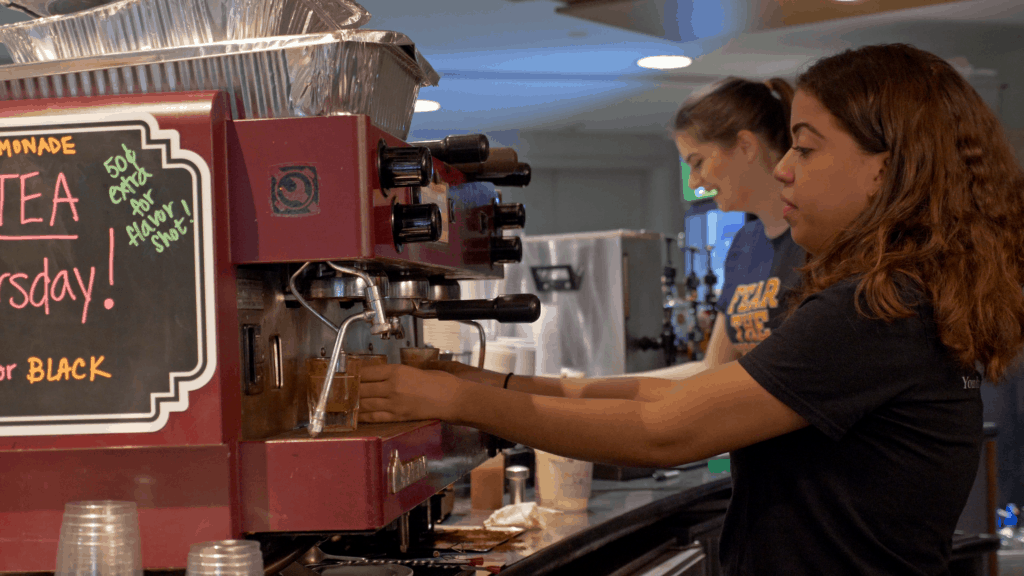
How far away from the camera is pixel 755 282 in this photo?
2354 millimetres

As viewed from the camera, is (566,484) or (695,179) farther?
(695,179)

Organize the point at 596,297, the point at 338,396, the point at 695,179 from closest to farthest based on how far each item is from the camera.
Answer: the point at 338,396 → the point at 695,179 → the point at 596,297

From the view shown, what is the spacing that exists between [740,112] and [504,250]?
40.1 inches

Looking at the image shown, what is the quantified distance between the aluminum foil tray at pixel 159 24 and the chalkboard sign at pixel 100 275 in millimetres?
146

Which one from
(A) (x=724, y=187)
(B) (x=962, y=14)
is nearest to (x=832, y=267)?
(A) (x=724, y=187)

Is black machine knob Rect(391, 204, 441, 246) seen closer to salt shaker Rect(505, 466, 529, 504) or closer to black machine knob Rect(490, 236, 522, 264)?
black machine knob Rect(490, 236, 522, 264)

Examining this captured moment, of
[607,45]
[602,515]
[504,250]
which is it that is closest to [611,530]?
[602,515]

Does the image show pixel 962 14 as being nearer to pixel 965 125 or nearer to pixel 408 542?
pixel 965 125

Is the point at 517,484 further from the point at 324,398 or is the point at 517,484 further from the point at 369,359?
the point at 324,398

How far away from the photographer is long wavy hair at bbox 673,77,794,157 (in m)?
2.30

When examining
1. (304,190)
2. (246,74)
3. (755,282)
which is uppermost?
(246,74)

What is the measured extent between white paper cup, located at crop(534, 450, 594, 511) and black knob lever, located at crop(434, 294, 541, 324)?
0.61 meters

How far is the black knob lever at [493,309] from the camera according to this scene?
126cm

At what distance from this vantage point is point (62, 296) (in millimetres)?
1003
